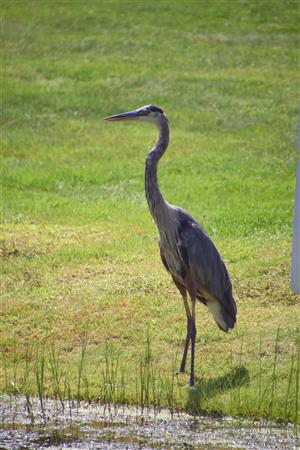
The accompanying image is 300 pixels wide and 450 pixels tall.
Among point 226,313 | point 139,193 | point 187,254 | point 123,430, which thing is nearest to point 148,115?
point 187,254

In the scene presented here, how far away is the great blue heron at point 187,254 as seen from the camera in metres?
8.45

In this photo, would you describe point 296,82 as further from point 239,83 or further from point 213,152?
point 213,152

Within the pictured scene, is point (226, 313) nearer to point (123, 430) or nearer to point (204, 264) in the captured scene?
point (204, 264)

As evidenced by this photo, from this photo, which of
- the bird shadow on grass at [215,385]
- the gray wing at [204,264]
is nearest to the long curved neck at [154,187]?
the gray wing at [204,264]

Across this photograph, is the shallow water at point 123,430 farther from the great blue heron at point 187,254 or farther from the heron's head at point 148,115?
the heron's head at point 148,115

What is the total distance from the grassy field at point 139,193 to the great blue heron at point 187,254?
0.41 m

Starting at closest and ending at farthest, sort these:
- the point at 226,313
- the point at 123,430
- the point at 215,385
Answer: the point at 123,430
the point at 215,385
the point at 226,313

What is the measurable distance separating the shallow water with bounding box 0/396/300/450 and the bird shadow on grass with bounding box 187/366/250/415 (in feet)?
0.53

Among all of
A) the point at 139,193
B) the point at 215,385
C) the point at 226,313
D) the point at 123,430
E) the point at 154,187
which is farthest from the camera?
the point at 139,193

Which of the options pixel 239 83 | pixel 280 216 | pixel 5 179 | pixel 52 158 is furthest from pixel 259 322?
pixel 239 83

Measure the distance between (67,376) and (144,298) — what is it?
1896 millimetres

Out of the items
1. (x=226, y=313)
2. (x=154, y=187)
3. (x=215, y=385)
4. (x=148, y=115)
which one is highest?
(x=148, y=115)

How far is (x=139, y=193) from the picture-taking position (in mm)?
14711

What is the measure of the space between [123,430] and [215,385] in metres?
1.05
